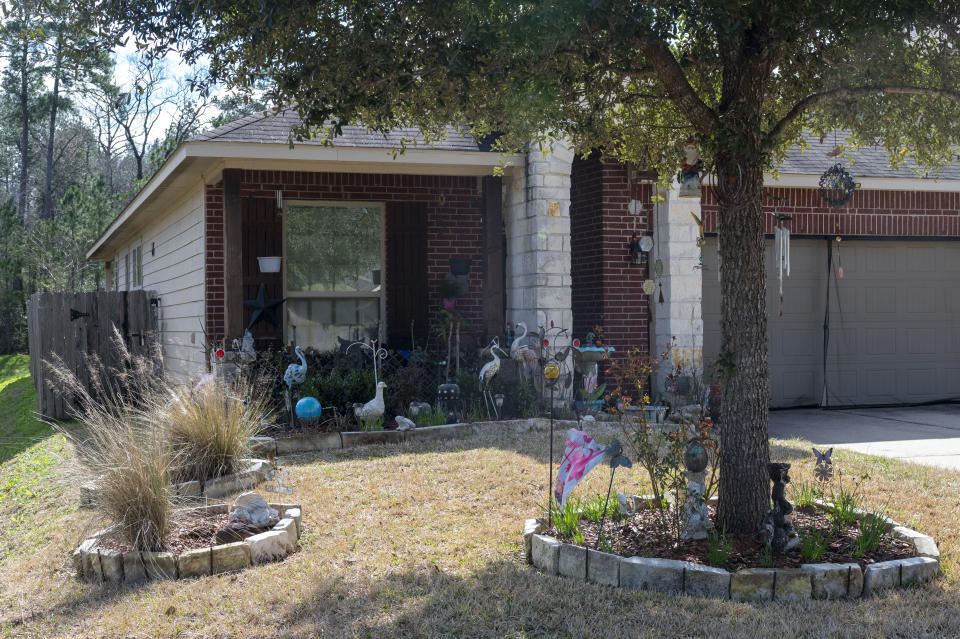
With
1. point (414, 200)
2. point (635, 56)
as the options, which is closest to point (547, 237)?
point (414, 200)

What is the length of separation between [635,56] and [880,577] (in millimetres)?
3395

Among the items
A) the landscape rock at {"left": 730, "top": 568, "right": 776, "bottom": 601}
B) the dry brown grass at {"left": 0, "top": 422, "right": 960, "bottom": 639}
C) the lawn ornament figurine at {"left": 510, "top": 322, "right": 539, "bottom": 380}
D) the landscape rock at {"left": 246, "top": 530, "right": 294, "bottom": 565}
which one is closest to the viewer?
the dry brown grass at {"left": 0, "top": 422, "right": 960, "bottom": 639}

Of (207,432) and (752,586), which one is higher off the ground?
(207,432)

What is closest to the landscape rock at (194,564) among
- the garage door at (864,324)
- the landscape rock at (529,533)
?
the landscape rock at (529,533)

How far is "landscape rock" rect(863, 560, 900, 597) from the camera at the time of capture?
438 centimetres

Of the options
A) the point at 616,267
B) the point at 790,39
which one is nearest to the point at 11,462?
the point at 616,267

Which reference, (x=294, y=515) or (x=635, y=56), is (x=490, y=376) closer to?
(x=294, y=515)

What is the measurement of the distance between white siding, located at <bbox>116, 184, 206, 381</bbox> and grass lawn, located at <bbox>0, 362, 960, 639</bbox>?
167 inches

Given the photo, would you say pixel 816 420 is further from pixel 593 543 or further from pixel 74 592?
pixel 74 592

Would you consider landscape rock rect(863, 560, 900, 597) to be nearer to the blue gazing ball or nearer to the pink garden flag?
the pink garden flag

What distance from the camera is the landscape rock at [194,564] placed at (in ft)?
16.0

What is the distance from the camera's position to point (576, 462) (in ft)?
15.9

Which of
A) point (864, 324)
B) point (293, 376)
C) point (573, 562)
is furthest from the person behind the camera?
point (864, 324)

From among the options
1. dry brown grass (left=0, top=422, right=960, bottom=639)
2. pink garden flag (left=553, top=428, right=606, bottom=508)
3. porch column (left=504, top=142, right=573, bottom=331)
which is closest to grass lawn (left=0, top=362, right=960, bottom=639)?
dry brown grass (left=0, top=422, right=960, bottom=639)
